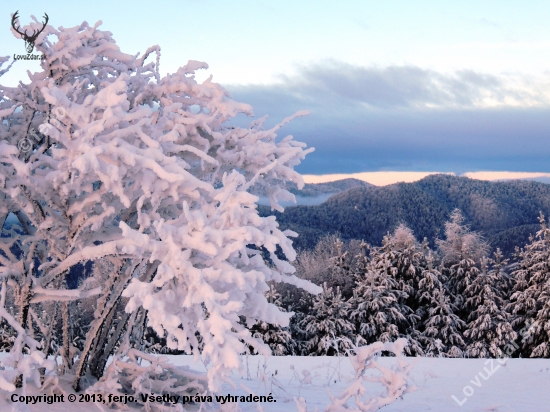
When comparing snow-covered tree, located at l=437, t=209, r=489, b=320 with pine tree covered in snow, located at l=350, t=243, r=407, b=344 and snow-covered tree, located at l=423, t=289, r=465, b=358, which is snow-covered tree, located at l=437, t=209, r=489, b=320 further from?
pine tree covered in snow, located at l=350, t=243, r=407, b=344

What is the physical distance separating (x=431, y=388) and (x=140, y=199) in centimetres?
657

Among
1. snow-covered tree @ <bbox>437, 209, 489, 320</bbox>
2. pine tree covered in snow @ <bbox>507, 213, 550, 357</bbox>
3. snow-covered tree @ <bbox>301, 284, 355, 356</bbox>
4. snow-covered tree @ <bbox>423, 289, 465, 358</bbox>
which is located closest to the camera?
snow-covered tree @ <bbox>301, 284, 355, 356</bbox>

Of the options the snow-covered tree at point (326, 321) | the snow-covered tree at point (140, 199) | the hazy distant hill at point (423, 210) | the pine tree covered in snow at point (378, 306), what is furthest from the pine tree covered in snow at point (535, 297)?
the hazy distant hill at point (423, 210)

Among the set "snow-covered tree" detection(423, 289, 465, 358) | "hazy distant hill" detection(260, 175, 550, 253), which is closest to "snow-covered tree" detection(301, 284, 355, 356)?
"snow-covered tree" detection(423, 289, 465, 358)

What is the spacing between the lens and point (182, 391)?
21.1ft

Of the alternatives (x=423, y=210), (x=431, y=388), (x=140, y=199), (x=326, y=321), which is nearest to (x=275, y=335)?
(x=326, y=321)

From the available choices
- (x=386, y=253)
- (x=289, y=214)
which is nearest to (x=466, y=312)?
(x=386, y=253)

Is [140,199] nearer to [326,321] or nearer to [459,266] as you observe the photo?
[326,321]

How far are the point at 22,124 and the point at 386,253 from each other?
2785 centimetres

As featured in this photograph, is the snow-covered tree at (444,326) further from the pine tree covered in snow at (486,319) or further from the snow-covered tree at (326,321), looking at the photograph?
the snow-covered tree at (326,321)

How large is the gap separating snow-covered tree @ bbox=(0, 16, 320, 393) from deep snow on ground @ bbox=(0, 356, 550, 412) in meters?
1.29

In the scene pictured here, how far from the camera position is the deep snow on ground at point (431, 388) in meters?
7.06

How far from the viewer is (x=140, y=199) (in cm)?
453

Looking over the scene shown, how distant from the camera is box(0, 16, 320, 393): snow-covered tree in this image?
3939 millimetres
